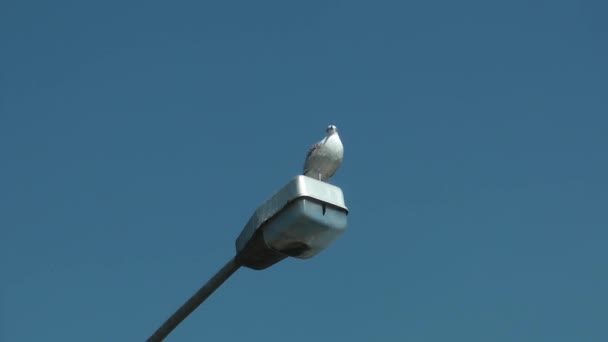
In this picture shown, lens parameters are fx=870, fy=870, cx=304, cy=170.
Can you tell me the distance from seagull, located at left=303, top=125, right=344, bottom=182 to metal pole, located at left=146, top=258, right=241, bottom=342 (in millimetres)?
1048

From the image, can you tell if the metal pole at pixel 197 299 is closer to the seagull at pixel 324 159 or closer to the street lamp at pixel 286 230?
the street lamp at pixel 286 230

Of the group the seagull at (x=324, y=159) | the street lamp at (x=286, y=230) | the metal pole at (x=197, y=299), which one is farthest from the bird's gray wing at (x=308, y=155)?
the metal pole at (x=197, y=299)

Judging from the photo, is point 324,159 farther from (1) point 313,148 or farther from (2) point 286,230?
(2) point 286,230

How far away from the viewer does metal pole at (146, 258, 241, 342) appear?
4809 mm

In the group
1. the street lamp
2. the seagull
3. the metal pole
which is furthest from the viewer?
the seagull

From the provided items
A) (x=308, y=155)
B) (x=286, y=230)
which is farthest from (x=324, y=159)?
(x=286, y=230)

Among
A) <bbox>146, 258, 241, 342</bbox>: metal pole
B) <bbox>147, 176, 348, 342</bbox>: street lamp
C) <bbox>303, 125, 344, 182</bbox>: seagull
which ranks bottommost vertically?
<bbox>146, 258, 241, 342</bbox>: metal pole

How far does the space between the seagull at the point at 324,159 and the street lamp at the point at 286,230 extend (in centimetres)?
82

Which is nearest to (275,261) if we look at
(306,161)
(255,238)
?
→ (255,238)

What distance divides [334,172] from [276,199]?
1.18 m

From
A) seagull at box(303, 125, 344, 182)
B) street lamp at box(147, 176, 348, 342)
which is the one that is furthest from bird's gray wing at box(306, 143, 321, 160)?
street lamp at box(147, 176, 348, 342)

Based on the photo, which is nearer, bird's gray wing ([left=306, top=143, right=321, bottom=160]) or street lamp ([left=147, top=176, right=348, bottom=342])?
street lamp ([left=147, top=176, right=348, bottom=342])

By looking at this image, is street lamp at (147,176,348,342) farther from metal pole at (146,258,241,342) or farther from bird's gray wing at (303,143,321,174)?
bird's gray wing at (303,143,321,174)

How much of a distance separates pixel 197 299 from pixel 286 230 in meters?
0.65
